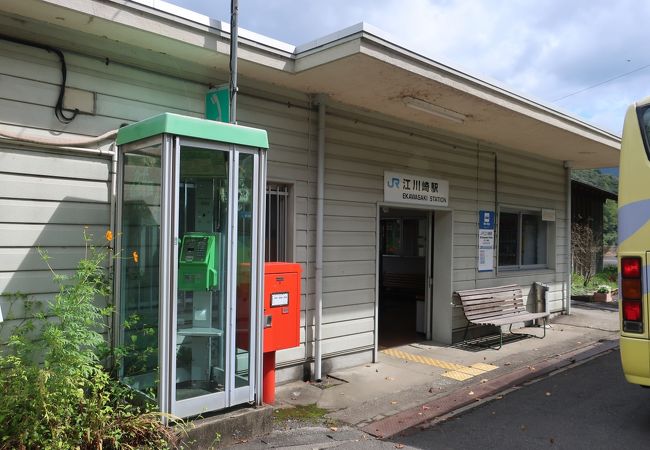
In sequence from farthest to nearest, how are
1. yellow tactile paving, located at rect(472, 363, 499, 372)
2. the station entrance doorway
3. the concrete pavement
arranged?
the station entrance doorway < yellow tactile paving, located at rect(472, 363, 499, 372) < the concrete pavement

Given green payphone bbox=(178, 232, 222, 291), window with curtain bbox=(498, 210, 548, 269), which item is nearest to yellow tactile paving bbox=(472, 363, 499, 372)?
window with curtain bbox=(498, 210, 548, 269)

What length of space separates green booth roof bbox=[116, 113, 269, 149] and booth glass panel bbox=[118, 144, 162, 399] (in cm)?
15

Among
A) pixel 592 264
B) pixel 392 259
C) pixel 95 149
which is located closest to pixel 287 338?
pixel 95 149

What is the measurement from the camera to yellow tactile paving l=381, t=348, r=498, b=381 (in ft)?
20.7

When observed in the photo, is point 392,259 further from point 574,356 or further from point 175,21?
point 175,21

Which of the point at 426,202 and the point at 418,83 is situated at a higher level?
the point at 418,83

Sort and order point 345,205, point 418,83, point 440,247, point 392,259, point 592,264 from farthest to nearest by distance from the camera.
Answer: point 592,264 < point 392,259 < point 440,247 < point 345,205 < point 418,83

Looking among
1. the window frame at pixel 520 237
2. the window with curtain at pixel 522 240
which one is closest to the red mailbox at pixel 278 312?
the window frame at pixel 520 237

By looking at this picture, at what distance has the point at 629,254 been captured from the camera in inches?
164

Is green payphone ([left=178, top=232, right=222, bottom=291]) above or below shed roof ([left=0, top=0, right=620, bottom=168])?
below

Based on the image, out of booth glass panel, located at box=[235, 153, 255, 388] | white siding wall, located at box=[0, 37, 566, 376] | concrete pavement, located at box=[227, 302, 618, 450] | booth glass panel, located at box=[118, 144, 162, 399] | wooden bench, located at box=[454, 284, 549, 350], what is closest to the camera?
white siding wall, located at box=[0, 37, 566, 376]

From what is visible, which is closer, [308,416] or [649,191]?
[649,191]

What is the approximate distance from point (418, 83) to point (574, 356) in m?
4.68

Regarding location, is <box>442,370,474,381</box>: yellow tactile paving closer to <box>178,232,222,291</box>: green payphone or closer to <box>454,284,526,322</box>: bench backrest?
<box>454,284,526,322</box>: bench backrest
